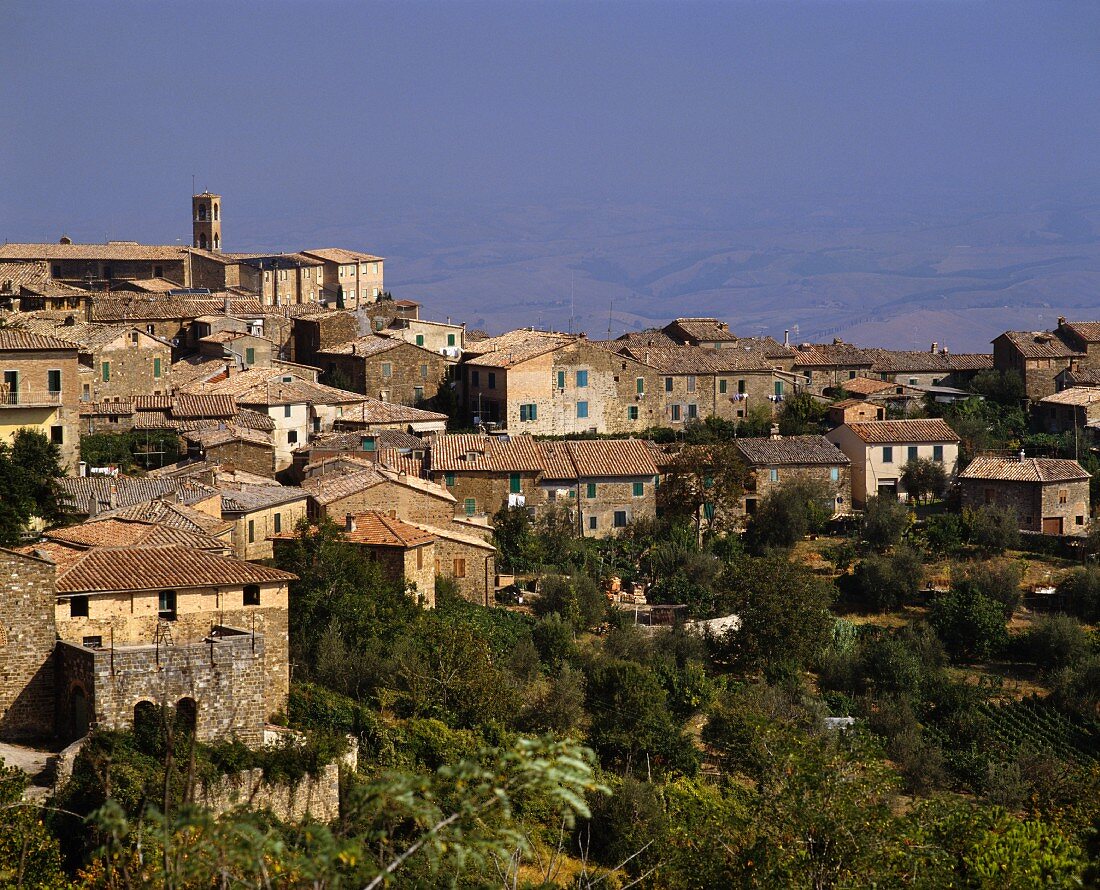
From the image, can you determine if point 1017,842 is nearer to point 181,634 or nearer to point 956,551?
point 181,634

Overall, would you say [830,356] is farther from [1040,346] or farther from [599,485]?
[599,485]

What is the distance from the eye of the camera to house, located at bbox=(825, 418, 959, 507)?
50.5 meters

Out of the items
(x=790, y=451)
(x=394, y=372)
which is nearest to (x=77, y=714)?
(x=790, y=451)

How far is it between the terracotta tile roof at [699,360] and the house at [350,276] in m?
21.8

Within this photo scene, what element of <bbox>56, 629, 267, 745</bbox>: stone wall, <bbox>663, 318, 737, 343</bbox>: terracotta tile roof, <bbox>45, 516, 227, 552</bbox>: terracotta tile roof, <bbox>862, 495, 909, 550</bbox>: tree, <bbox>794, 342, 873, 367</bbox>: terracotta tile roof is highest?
<bbox>663, 318, 737, 343</bbox>: terracotta tile roof

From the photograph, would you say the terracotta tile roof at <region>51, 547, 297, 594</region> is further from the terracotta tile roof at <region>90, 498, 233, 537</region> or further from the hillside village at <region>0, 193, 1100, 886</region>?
the terracotta tile roof at <region>90, 498, 233, 537</region>

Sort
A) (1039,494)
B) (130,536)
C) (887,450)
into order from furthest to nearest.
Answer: (887,450)
(1039,494)
(130,536)

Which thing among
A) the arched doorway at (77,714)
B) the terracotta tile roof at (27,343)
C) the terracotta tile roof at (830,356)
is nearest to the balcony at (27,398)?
the terracotta tile roof at (27,343)

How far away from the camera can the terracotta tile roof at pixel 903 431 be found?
167 ft

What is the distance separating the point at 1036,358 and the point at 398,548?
3596 cm

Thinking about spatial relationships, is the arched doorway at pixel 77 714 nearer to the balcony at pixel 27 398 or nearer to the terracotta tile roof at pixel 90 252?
the balcony at pixel 27 398

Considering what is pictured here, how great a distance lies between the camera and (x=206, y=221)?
10519 centimetres

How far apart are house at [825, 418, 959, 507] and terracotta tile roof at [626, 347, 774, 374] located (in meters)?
5.60

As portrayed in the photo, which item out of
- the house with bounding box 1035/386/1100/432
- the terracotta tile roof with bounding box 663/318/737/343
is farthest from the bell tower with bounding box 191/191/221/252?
the house with bounding box 1035/386/1100/432
